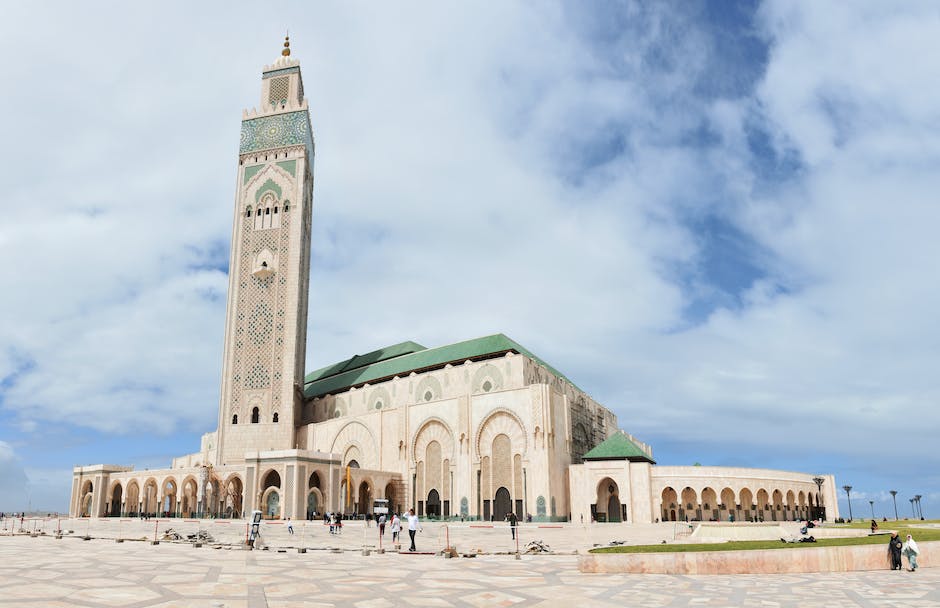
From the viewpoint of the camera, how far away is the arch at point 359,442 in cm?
4695

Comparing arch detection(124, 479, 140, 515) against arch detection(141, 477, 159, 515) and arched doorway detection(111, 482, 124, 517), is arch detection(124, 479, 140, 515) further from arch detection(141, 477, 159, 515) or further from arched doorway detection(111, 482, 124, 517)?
arch detection(141, 477, 159, 515)

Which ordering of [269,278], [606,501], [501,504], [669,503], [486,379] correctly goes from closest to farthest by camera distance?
[606,501] → [501,504] → [669,503] → [486,379] → [269,278]

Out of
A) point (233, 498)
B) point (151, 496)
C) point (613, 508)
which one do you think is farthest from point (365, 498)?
point (151, 496)

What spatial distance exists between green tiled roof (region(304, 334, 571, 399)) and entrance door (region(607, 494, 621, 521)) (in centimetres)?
1046

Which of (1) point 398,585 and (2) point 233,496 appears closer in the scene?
(1) point 398,585

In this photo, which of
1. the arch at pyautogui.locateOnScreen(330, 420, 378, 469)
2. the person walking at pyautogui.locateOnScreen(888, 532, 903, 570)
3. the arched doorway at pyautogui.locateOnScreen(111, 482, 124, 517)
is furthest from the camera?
the arched doorway at pyautogui.locateOnScreen(111, 482, 124, 517)

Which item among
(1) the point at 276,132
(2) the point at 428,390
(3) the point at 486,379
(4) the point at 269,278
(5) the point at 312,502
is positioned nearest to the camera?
(5) the point at 312,502

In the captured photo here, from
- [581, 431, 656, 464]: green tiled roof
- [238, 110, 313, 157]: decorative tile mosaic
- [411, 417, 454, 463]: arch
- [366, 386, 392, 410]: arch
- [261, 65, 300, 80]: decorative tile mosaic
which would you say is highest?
[261, 65, 300, 80]: decorative tile mosaic

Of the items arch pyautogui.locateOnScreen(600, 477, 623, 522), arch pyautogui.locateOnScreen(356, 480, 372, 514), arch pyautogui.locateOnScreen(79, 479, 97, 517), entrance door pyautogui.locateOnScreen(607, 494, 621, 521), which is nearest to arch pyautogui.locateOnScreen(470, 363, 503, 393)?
arch pyautogui.locateOnScreen(600, 477, 623, 522)

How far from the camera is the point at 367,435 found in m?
47.6

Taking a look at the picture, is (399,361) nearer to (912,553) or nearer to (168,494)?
(168,494)

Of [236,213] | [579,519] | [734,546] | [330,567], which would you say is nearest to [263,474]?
[579,519]

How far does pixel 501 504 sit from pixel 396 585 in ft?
98.7

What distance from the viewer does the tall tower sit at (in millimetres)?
48781
